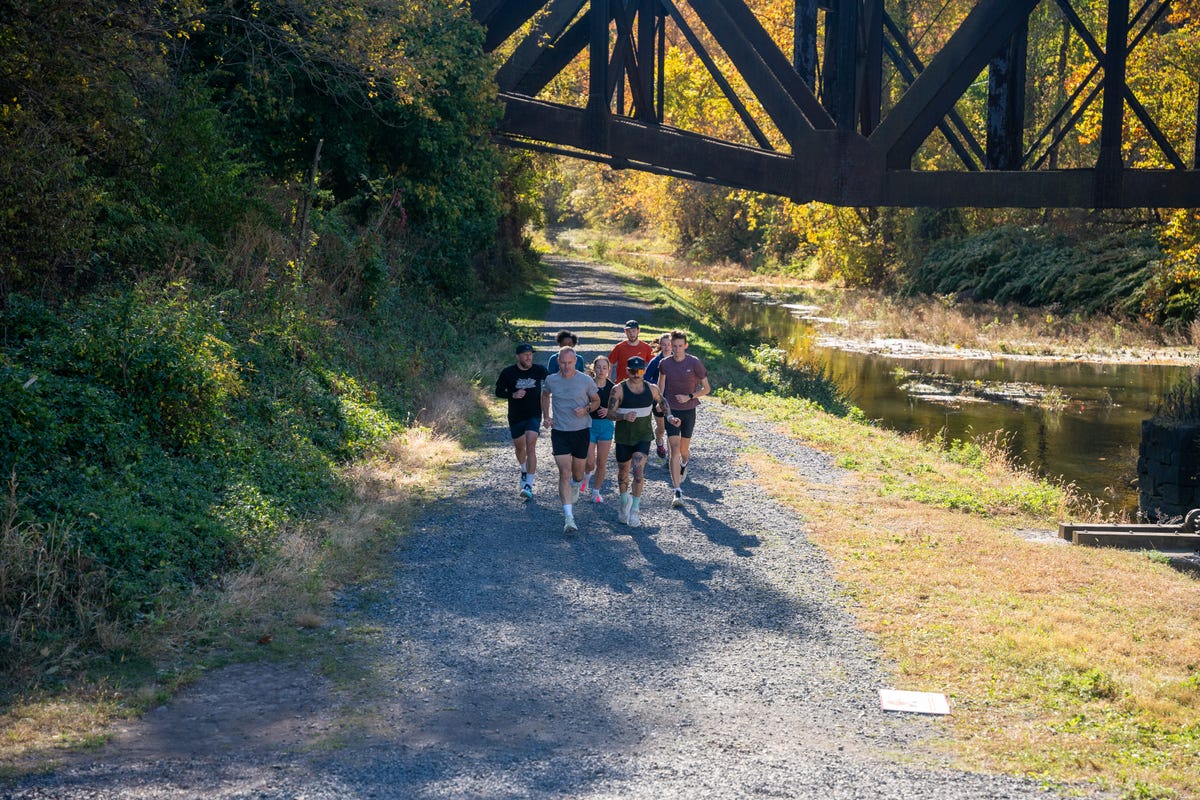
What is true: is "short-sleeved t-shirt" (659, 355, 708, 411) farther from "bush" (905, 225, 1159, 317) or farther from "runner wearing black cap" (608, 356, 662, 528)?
"bush" (905, 225, 1159, 317)

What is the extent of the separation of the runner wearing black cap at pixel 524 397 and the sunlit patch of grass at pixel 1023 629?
10.4 ft

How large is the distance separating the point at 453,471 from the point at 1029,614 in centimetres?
778

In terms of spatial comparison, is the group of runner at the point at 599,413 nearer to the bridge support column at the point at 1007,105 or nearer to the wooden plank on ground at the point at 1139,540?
the wooden plank on ground at the point at 1139,540

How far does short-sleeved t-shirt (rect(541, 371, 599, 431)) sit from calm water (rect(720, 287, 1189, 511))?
10003 mm

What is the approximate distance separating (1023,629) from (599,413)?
183 inches

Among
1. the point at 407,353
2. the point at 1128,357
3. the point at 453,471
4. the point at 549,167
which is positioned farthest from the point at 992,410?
the point at 549,167

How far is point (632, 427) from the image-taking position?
39.8ft

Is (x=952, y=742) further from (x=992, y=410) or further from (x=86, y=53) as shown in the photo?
(x=992, y=410)

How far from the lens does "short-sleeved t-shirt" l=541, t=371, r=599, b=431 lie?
39.3ft

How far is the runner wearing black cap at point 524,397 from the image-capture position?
12.9 meters

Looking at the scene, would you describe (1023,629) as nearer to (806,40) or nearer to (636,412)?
(636,412)

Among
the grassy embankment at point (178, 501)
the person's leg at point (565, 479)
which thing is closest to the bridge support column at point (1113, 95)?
the person's leg at point (565, 479)

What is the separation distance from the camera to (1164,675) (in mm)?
8273

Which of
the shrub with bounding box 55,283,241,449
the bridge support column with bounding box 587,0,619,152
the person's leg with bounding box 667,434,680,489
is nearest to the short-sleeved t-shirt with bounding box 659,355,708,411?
the person's leg with bounding box 667,434,680,489
